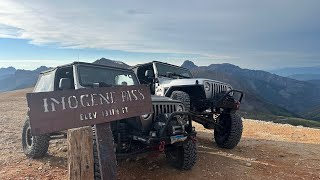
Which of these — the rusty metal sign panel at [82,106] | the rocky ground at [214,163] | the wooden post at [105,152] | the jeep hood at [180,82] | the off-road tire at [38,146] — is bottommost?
the rocky ground at [214,163]

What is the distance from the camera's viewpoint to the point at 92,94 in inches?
167

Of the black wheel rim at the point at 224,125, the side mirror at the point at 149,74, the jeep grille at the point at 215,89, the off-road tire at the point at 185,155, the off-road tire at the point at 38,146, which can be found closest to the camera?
the off-road tire at the point at 185,155

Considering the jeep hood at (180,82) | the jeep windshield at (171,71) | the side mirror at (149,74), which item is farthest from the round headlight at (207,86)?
the side mirror at (149,74)

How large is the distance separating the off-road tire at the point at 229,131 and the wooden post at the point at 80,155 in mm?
6031

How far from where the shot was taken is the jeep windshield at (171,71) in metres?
10.3

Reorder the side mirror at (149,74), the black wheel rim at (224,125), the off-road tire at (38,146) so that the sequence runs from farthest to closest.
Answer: the side mirror at (149,74) → the black wheel rim at (224,125) → the off-road tire at (38,146)

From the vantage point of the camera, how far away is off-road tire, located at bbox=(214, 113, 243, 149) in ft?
30.5

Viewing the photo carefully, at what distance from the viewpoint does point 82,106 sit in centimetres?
412

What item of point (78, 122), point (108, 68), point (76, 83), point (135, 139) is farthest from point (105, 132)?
point (108, 68)

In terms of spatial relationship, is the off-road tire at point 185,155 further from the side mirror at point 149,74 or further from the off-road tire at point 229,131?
the side mirror at point 149,74

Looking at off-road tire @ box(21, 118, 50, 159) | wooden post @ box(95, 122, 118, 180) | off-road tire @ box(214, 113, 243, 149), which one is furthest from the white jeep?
wooden post @ box(95, 122, 118, 180)

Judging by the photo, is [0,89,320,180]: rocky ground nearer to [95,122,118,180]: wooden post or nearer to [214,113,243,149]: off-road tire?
[214,113,243,149]: off-road tire

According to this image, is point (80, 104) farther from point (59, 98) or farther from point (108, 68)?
point (108, 68)

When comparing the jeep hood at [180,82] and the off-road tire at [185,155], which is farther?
the jeep hood at [180,82]
